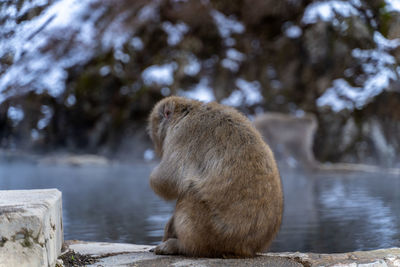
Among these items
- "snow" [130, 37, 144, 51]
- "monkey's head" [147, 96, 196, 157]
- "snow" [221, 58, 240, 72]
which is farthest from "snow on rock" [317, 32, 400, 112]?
"monkey's head" [147, 96, 196, 157]

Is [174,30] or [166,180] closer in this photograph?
[166,180]

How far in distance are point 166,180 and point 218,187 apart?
0.58 feet

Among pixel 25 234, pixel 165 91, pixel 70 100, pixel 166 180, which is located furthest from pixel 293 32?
pixel 25 234

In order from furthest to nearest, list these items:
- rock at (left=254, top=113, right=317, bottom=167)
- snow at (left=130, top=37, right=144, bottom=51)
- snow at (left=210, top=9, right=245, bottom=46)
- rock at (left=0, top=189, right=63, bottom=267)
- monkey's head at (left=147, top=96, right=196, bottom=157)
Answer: snow at (left=210, top=9, right=245, bottom=46) → snow at (left=130, top=37, right=144, bottom=51) → rock at (left=254, top=113, right=317, bottom=167) → monkey's head at (left=147, top=96, right=196, bottom=157) → rock at (left=0, top=189, right=63, bottom=267)

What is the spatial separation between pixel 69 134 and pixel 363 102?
427cm

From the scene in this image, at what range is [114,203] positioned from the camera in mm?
2980

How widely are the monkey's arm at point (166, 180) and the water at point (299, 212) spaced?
49cm

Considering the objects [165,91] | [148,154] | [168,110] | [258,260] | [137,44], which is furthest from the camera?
[137,44]

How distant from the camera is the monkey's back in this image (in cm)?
120

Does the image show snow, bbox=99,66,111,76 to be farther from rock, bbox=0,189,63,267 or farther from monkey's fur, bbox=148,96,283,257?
rock, bbox=0,189,63,267

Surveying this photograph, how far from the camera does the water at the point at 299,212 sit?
5.87ft

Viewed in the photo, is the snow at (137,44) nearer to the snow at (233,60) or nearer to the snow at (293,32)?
the snow at (233,60)

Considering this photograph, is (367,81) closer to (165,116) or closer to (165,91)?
(165,91)

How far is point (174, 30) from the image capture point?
7.62m
